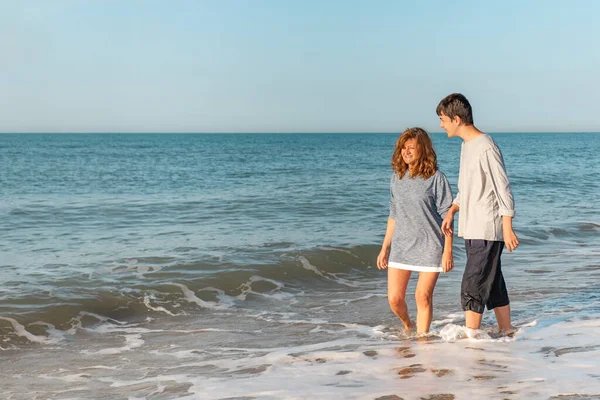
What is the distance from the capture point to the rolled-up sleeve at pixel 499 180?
5055 mm

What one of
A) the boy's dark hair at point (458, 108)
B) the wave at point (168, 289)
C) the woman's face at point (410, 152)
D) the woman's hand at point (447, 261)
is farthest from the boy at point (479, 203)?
the wave at point (168, 289)

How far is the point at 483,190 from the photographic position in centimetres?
518

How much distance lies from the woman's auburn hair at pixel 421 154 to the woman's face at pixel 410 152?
22 mm

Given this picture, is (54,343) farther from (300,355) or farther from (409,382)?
(409,382)

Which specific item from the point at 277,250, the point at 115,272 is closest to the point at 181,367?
the point at 115,272

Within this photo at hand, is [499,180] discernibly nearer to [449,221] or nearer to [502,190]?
[502,190]

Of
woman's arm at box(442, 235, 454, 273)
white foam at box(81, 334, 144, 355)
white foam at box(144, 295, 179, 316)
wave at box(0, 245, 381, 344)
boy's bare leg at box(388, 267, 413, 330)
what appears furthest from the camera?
white foam at box(144, 295, 179, 316)

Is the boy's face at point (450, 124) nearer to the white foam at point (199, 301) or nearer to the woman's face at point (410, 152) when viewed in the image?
the woman's face at point (410, 152)

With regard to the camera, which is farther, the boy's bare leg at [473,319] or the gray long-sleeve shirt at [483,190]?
the boy's bare leg at [473,319]

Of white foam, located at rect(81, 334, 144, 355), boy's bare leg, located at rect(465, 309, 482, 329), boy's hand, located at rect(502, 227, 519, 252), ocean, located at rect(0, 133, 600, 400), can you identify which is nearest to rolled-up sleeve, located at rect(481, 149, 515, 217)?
boy's hand, located at rect(502, 227, 519, 252)

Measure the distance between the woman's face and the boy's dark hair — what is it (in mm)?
394

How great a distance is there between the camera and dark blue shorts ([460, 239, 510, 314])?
527cm

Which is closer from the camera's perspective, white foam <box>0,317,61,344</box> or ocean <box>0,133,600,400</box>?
ocean <box>0,133,600,400</box>

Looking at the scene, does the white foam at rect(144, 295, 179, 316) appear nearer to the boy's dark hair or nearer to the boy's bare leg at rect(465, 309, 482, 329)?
the boy's bare leg at rect(465, 309, 482, 329)
